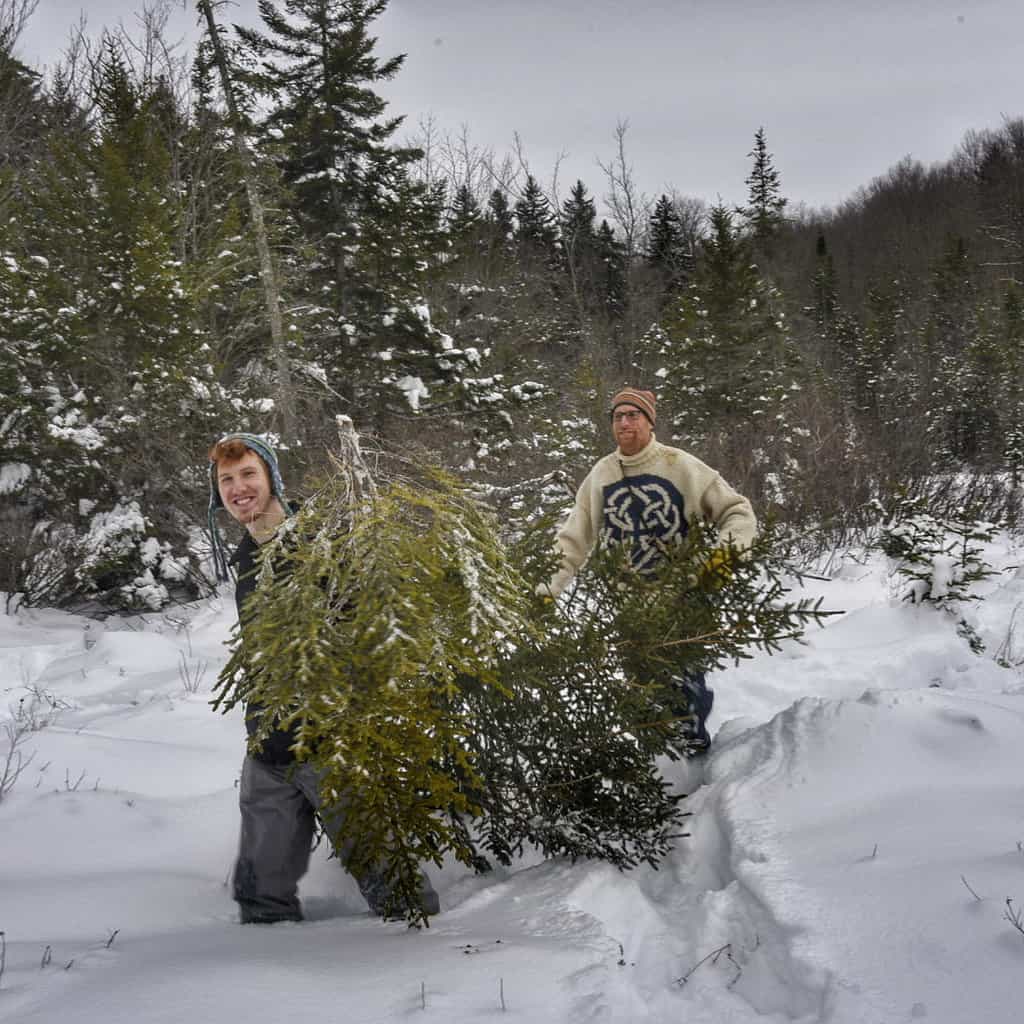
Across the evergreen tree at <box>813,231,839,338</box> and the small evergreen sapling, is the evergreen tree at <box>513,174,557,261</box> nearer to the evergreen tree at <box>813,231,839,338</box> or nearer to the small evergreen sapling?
the evergreen tree at <box>813,231,839,338</box>

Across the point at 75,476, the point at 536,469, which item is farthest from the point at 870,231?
the point at 75,476

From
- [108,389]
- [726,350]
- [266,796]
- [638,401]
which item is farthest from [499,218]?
[266,796]

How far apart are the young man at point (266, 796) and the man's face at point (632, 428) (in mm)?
1889

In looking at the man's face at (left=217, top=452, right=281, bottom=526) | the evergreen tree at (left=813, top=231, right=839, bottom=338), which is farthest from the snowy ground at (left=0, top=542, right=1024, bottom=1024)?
the evergreen tree at (left=813, top=231, right=839, bottom=338)

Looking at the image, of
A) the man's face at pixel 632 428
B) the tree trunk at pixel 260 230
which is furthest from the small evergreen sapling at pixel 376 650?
the tree trunk at pixel 260 230

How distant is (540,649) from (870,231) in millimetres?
72639

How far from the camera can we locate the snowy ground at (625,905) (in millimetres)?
1583

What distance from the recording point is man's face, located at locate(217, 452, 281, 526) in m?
2.31

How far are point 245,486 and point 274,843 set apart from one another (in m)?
1.31

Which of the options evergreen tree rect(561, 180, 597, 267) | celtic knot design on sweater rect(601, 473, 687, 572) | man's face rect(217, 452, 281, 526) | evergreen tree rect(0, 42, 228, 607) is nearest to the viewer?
man's face rect(217, 452, 281, 526)

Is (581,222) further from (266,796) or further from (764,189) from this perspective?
(266,796)

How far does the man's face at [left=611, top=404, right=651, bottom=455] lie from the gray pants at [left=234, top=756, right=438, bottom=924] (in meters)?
2.27

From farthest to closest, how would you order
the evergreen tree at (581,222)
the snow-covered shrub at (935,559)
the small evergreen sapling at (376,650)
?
1. the evergreen tree at (581,222)
2. the snow-covered shrub at (935,559)
3. the small evergreen sapling at (376,650)

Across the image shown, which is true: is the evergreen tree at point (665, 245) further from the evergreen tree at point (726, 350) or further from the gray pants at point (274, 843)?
the gray pants at point (274, 843)
